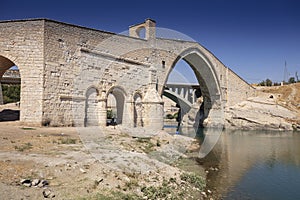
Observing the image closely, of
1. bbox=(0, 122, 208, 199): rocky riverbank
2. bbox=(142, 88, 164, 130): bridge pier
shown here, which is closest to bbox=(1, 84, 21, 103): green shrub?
bbox=(142, 88, 164, 130): bridge pier

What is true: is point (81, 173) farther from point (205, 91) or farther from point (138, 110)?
point (205, 91)

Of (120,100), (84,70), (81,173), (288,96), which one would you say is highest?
(84,70)

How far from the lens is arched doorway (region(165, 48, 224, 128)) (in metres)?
23.6

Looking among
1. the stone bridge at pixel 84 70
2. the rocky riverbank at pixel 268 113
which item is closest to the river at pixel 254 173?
the stone bridge at pixel 84 70

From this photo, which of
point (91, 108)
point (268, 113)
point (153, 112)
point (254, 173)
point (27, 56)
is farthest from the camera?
point (268, 113)

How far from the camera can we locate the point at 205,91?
94.5ft

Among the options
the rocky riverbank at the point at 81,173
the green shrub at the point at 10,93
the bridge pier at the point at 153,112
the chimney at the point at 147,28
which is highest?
the chimney at the point at 147,28

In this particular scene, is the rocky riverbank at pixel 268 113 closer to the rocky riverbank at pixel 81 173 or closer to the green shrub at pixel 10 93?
the rocky riverbank at pixel 81 173

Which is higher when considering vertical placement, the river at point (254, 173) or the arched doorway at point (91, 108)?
the arched doorway at point (91, 108)

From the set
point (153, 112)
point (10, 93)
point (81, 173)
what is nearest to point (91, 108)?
point (153, 112)

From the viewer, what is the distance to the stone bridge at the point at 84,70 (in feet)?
39.0

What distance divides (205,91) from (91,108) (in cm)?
1796

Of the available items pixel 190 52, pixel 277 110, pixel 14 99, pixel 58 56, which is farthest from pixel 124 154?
pixel 14 99

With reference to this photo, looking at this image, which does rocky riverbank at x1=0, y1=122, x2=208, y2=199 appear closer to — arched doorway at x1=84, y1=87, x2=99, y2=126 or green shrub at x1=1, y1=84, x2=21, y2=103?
arched doorway at x1=84, y1=87, x2=99, y2=126
